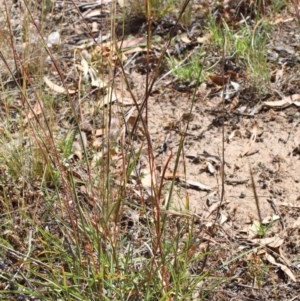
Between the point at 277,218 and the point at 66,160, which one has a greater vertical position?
the point at 66,160

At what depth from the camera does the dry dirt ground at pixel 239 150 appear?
8.55 ft

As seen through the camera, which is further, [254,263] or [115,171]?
[115,171]

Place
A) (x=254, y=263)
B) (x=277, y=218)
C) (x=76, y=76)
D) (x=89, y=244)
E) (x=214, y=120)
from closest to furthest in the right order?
1. (x=89, y=244)
2. (x=254, y=263)
3. (x=277, y=218)
4. (x=214, y=120)
5. (x=76, y=76)

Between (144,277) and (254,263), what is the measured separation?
50 centimetres

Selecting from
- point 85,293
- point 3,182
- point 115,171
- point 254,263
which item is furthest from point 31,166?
point 254,263

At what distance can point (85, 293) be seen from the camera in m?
2.34

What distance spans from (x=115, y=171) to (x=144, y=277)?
813 mm

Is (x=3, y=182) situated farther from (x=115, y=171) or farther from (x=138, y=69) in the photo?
(x=138, y=69)

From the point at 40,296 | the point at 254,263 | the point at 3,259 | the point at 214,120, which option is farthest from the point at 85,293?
the point at 214,120

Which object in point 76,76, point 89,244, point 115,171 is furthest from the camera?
point 76,76

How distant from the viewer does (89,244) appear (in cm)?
225

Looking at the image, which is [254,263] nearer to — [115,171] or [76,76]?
[115,171]

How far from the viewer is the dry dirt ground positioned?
2.61 m

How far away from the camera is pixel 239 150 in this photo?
123 inches
